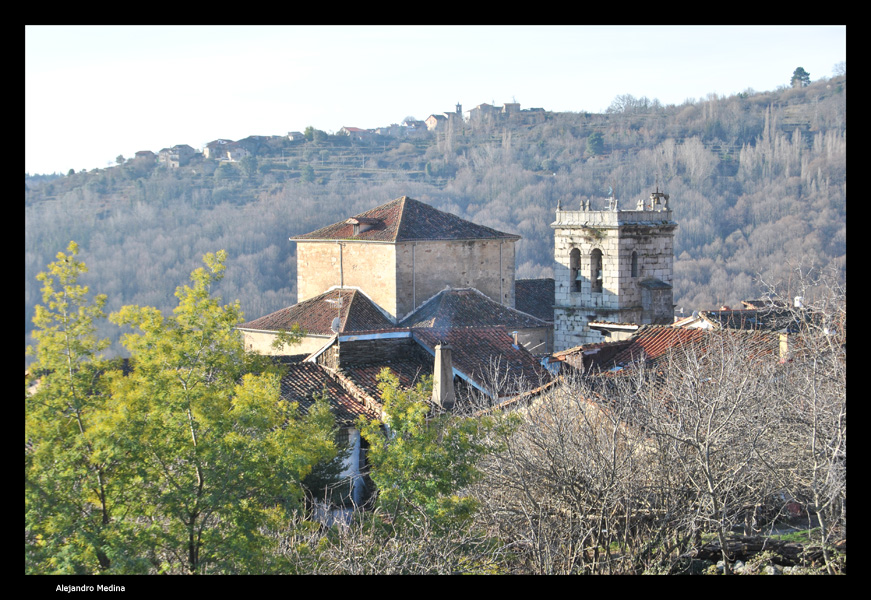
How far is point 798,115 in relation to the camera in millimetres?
66625

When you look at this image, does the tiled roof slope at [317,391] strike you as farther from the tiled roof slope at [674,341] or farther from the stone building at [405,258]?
the stone building at [405,258]

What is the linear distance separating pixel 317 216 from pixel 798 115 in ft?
110

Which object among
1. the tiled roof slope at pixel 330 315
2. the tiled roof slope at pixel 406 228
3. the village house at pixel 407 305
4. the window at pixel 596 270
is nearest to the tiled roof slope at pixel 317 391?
the village house at pixel 407 305

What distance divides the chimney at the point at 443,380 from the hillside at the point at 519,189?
22011mm

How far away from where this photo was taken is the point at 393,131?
70.6 m

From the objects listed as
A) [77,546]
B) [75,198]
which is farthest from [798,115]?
[77,546]

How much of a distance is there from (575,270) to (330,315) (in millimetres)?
8200

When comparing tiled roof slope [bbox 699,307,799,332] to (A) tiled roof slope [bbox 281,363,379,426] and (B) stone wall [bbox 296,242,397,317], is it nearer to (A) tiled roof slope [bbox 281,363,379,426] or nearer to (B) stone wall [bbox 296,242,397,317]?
(B) stone wall [bbox 296,242,397,317]

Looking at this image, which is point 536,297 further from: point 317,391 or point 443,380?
point 317,391

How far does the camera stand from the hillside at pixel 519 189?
43438 millimetres

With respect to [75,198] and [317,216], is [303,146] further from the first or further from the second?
[75,198]

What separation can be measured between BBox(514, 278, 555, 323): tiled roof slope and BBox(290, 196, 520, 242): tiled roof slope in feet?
12.9

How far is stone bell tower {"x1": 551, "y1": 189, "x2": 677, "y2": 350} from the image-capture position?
26109 millimetres

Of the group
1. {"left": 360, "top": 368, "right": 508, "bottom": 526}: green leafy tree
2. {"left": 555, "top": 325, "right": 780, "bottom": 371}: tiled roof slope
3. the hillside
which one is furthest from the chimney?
the hillside
